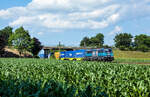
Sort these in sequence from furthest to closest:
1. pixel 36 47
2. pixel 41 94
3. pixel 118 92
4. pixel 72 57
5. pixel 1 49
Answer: pixel 36 47
pixel 1 49
pixel 72 57
pixel 118 92
pixel 41 94

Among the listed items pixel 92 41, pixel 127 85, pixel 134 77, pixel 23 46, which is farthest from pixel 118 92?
pixel 92 41

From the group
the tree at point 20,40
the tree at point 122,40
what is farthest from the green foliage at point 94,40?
the tree at point 20,40

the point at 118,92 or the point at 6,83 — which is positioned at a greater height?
the point at 6,83

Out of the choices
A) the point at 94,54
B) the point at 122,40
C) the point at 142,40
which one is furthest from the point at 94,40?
the point at 94,54

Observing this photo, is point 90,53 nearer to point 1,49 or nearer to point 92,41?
point 1,49

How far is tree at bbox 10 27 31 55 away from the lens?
7837 cm

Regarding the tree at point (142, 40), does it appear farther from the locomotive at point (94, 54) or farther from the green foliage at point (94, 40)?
the locomotive at point (94, 54)

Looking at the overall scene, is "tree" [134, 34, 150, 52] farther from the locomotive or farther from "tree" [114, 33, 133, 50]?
the locomotive

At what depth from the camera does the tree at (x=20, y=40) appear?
257ft

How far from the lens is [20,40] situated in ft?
259

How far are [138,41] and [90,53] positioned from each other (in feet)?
343

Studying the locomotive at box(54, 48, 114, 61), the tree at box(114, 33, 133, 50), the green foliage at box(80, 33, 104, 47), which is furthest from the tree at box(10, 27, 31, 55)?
the green foliage at box(80, 33, 104, 47)

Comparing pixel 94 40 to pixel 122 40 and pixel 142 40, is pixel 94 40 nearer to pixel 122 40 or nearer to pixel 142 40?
pixel 122 40

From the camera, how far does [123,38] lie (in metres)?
132
